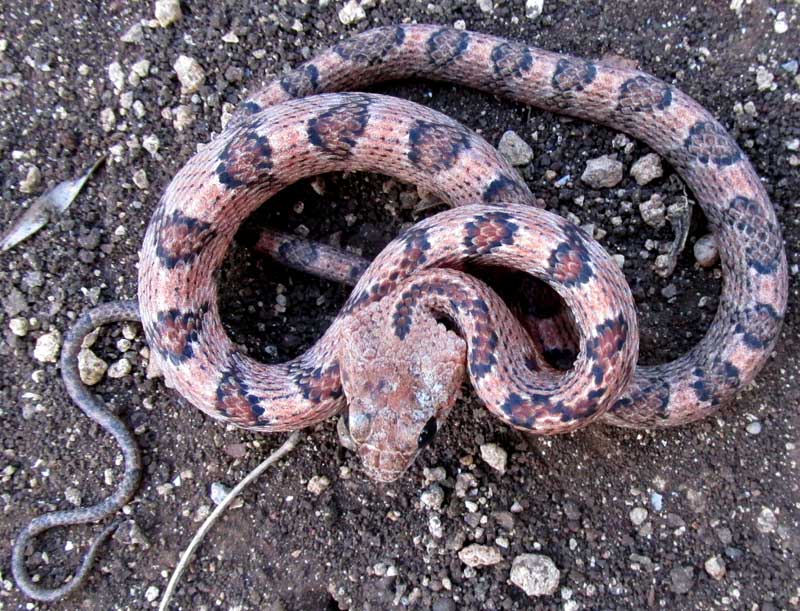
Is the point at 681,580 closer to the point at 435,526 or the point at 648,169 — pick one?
the point at 435,526

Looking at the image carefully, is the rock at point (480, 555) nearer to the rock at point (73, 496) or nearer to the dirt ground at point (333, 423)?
the dirt ground at point (333, 423)

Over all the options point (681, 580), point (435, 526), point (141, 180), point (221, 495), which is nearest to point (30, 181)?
point (141, 180)

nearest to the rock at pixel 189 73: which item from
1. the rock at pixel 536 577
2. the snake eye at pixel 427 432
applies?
the snake eye at pixel 427 432

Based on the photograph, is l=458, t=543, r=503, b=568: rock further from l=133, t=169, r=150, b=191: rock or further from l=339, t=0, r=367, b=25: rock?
l=339, t=0, r=367, b=25: rock

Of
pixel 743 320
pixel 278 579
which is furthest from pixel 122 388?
pixel 743 320

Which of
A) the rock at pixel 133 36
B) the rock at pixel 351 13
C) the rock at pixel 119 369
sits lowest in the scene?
the rock at pixel 119 369

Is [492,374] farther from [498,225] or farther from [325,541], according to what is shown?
[325,541]
